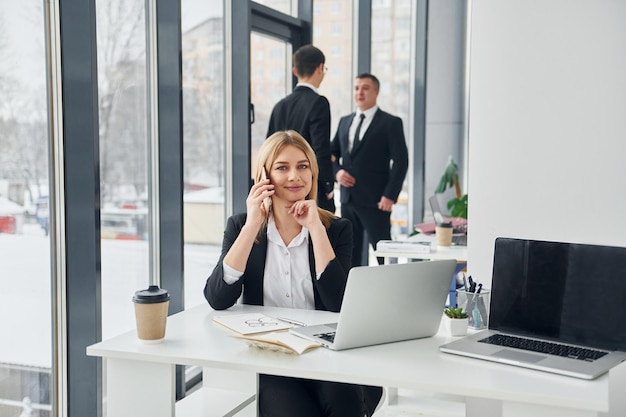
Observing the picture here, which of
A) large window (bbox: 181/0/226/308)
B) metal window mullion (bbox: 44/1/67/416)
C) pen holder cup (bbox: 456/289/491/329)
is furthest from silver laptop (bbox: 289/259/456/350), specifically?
large window (bbox: 181/0/226/308)

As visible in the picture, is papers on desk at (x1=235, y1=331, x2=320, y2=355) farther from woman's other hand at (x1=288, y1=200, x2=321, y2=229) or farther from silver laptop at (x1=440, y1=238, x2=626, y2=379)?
woman's other hand at (x1=288, y1=200, x2=321, y2=229)

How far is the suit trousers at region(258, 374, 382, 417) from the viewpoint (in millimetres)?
2275

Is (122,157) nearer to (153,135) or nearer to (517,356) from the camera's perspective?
(153,135)

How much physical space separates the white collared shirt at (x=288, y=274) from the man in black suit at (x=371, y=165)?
2591 millimetres

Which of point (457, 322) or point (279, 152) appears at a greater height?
point (279, 152)

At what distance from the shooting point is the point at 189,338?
2123 mm

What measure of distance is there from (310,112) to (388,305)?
2.72 m

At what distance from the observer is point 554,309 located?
2.05m

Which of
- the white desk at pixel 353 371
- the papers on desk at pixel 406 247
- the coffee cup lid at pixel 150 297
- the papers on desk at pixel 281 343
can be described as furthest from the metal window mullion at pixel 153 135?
the papers on desk at pixel 281 343

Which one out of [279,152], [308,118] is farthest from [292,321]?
[308,118]

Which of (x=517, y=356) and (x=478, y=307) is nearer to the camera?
(x=517, y=356)

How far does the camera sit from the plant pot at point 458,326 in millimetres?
2152

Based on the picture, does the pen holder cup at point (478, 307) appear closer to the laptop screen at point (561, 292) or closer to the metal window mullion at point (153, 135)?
the laptop screen at point (561, 292)

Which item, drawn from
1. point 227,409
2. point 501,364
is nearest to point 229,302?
point 227,409
